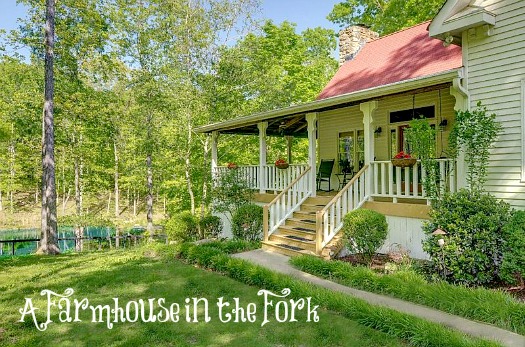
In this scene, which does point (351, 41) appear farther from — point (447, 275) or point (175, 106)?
point (447, 275)

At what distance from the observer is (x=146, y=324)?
4363 mm

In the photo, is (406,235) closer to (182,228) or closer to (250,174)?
(250,174)

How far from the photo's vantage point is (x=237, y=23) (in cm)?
1931

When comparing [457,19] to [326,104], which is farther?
[326,104]

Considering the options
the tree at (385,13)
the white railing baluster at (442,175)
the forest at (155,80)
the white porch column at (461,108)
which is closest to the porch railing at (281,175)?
the white railing baluster at (442,175)

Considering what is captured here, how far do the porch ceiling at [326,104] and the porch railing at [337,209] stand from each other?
1.57m

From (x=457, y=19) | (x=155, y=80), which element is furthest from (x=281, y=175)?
(x=155, y=80)

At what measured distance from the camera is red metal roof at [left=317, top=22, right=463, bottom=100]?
9.55 metres

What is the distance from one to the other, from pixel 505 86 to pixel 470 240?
2.76m

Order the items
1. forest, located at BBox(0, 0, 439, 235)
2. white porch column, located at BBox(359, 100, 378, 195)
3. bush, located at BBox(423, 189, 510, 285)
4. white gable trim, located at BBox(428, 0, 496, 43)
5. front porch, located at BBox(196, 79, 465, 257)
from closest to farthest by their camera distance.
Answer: bush, located at BBox(423, 189, 510, 285), white gable trim, located at BBox(428, 0, 496, 43), front porch, located at BBox(196, 79, 465, 257), white porch column, located at BBox(359, 100, 378, 195), forest, located at BBox(0, 0, 439, 235)

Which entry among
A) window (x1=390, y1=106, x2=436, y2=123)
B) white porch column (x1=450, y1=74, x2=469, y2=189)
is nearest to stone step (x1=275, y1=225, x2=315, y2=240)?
white porch column (x1=450, y1=74, x2=469, y2=189)

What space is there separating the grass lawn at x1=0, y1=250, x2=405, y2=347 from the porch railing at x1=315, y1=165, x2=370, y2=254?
2218mm

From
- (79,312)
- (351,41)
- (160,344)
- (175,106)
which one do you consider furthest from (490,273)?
(175,106)

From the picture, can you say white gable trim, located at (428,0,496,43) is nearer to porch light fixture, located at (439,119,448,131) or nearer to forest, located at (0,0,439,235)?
porch light fixture, located at (439,119,448,131)
